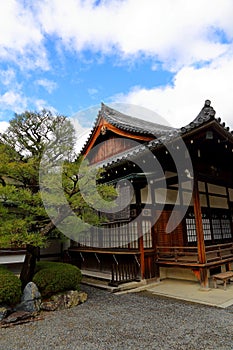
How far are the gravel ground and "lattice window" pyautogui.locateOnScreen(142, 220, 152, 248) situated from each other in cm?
217

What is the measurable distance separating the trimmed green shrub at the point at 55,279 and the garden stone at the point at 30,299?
0.23m

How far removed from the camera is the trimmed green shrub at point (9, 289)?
16.9ft

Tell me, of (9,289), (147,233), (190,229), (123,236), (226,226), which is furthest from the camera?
(226,226)

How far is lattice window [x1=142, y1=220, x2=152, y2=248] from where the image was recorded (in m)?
7.91

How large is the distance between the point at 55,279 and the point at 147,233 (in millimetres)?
3250

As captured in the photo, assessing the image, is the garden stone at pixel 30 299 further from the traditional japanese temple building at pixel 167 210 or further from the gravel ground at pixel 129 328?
the traditional japanese temple building at pixel 167 210

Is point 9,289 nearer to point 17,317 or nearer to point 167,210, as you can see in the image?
point 17,317

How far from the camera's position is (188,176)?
779cm

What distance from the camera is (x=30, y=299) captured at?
5.38 m

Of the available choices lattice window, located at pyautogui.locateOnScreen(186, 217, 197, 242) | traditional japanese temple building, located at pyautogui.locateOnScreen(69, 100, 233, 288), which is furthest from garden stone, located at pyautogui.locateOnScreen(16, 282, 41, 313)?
lattice window, located at pyautogui.locateOnScreen(186, 217, 197, 242)

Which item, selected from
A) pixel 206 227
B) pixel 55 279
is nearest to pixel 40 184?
pixel 55 279

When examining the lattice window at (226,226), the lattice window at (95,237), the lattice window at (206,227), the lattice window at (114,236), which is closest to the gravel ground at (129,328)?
the lattice window at (114,236)

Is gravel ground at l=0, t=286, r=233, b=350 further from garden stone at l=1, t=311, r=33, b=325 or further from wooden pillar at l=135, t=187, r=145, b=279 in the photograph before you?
wooden pillar at l=135, t=187, r=145, b=279

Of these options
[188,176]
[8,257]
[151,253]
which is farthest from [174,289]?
[8,257]
